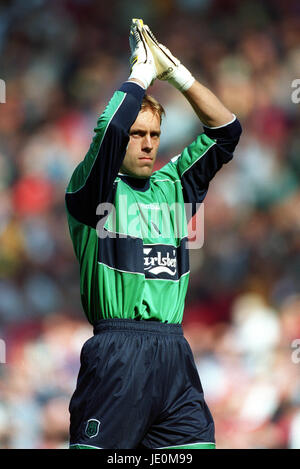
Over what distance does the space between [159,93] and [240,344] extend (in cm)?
245

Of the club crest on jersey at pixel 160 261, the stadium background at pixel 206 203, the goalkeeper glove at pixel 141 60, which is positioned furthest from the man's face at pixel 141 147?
the stadium background at pixel 206 203

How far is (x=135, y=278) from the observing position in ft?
8.71

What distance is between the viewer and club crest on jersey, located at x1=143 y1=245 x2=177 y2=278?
2.71 metres

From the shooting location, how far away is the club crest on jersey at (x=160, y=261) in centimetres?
271

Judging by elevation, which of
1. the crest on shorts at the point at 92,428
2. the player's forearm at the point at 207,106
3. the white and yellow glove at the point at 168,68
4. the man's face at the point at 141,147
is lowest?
the crest on shorts at the point at 92,428

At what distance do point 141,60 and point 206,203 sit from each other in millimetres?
3699

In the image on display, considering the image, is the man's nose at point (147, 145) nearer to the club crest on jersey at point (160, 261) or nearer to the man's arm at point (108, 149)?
the man's arm at point (108, 149)

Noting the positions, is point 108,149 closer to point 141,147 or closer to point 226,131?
point 141,147

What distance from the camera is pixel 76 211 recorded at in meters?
2.72

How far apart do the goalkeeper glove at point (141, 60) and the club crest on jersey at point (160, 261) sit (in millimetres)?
597

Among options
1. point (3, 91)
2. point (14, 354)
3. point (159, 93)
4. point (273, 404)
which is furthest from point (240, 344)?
point (3, 91)

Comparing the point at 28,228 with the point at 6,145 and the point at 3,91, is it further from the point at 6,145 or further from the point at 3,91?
the point at 3,91

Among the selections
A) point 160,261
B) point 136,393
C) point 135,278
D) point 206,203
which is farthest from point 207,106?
point 206,203

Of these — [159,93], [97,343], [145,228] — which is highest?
[159,93]
